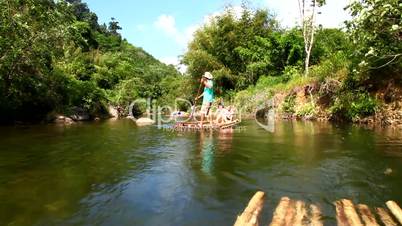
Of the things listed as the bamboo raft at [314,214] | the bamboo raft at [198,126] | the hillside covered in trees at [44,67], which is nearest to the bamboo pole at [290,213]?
the bamboo raft at [314,214]

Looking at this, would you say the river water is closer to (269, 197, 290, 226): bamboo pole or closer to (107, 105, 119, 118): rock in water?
(269, 197, 290, 226): bamboo pole

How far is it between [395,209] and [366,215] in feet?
1.70

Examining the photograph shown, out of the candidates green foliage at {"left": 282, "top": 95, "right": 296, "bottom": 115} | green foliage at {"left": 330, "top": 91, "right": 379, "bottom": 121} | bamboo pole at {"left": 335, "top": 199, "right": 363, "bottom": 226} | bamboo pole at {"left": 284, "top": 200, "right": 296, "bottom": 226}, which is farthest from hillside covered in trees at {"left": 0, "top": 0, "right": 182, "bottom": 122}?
bamboo pole at {"left": 335, "top": 199, "right": 363, "bottom": 226}

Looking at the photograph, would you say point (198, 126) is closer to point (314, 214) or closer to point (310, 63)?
point (314, 214)

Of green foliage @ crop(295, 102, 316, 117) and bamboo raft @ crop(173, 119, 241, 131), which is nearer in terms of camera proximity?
bamboo raft @ crop(173, 119, 241, 131)

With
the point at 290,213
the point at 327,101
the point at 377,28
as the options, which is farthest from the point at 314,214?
the point at 327,101

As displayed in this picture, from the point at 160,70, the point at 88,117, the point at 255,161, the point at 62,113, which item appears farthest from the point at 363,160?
the point at 160,70

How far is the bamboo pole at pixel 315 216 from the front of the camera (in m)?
5.39

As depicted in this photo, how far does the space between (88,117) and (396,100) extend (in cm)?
1957

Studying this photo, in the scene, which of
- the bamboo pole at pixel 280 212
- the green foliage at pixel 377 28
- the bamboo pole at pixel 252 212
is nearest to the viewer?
the bamboo pole at pixel 252 212

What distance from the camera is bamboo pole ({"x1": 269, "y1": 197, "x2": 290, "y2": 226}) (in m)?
5.33

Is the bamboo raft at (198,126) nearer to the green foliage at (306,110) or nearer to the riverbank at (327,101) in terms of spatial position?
the riverbank at (327,101)

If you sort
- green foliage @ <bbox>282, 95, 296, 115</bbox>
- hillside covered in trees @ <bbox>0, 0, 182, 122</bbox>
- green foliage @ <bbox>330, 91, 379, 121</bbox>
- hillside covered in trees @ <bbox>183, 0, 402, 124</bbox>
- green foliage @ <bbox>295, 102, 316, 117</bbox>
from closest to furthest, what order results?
1. hillside covered in trees @ <bbox>183, 0, 402, 124</bbox>
2. hillside covered in trees @ <bbox>0, 0, 182, 122</bbox>
3. green foliage @ <bbox>330, 91, 379, 121</bbox>
4. green foliage @ <bbox>295, 102, 316, 117</bbox>
5. green foliage @ <bbox>282, 95, 296, 115</bbox>

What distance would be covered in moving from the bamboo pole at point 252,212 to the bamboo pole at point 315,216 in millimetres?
729
